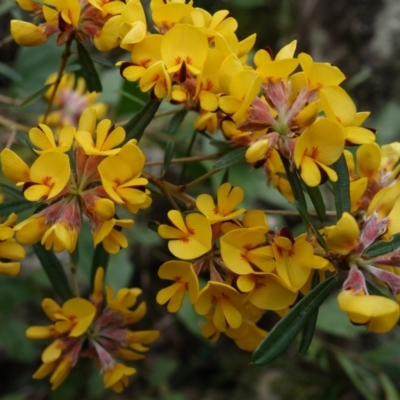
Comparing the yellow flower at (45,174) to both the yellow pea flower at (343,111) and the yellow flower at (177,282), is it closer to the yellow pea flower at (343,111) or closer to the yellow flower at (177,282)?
the yellow flower at (177,282)

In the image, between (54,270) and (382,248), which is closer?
(382,248)

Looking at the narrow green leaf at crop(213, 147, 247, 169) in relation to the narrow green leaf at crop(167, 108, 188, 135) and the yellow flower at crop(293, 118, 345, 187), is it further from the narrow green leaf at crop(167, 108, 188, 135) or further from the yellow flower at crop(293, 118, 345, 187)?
the narrow green leaf at crop(167, 108, 188, 135)

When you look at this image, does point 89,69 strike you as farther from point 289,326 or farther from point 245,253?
point 289,326

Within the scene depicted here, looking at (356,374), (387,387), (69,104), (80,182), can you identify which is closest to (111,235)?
(80,182)

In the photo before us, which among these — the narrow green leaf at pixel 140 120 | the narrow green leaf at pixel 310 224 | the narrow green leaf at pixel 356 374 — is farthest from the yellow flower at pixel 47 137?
the narrow green leaf at pixel 356 374

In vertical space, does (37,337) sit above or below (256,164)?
below

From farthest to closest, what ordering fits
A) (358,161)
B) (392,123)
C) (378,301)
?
(392,123)
(358,161)
(378,301)

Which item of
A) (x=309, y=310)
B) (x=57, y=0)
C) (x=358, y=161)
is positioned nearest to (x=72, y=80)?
(x=57, y=0)

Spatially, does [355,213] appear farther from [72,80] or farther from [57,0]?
[72,80]
